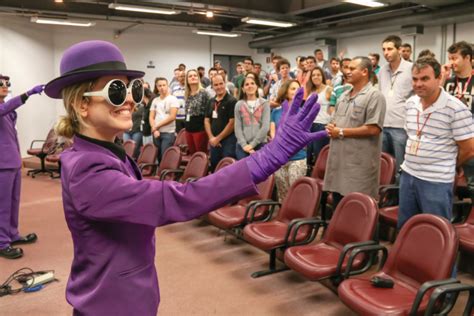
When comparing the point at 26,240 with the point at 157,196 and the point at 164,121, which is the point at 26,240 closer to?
the point at 164,121

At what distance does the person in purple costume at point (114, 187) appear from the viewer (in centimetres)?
96

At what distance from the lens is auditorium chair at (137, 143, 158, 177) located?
5.75m

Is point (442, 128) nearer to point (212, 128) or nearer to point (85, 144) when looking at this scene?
point (85, 144)

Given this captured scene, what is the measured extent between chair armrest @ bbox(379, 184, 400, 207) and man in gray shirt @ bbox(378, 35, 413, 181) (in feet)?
2.20

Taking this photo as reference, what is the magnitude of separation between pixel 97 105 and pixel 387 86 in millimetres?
4135

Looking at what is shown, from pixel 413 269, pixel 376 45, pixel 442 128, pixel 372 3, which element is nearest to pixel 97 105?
pixel 413 269

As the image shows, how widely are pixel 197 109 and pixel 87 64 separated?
4.36 meters

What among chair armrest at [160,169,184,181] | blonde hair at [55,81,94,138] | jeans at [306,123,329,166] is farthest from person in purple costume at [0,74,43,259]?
jeans at [306,123,329,166]

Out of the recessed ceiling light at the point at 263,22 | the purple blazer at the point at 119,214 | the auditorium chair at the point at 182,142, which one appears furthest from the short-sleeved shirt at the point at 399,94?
the recessed ceiling light at the point at 263,22

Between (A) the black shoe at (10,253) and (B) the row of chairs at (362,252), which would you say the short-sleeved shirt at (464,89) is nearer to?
(B) the row of chairs at (362,252)

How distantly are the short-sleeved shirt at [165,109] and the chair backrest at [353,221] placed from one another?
364 centimetres

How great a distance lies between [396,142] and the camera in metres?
4.50

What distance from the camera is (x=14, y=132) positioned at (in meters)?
3.84

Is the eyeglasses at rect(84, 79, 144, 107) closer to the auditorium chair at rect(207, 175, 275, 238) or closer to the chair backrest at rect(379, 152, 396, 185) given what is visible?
the auditorium chair at rect(207, 175, 275, 238)
